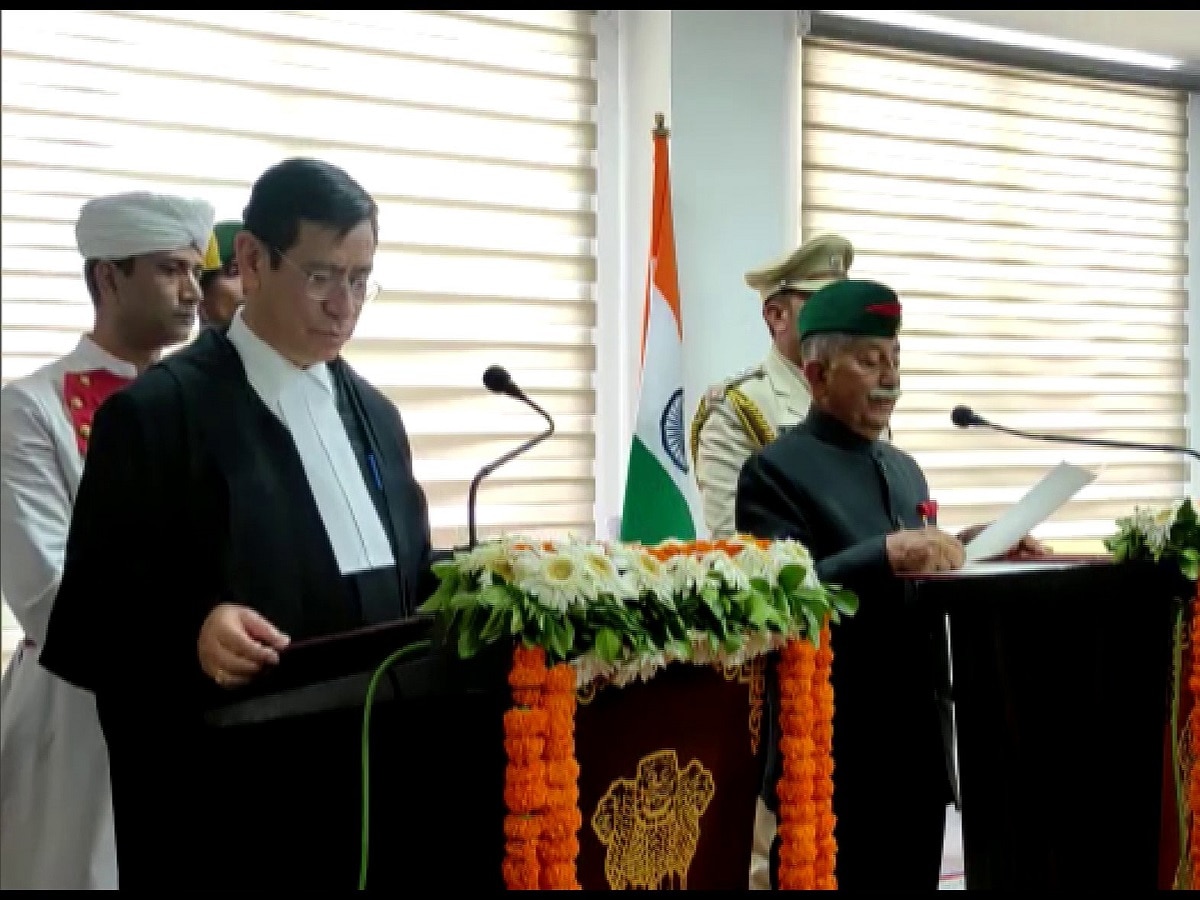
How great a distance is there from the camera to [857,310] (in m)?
2.28

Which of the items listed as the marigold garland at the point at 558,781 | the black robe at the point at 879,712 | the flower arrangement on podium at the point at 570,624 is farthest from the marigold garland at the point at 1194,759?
the marigold garland at the point at 558,781

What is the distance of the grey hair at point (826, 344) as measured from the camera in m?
2.28

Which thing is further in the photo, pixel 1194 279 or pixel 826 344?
pixel 1194 279

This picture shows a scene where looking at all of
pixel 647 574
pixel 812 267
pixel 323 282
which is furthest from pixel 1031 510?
pixel 812 267

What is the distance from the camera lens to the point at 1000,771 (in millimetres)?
1922

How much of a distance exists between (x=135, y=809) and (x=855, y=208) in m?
3.50

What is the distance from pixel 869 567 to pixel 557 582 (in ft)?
2.76

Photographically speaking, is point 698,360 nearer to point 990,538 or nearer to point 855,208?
point 855,208

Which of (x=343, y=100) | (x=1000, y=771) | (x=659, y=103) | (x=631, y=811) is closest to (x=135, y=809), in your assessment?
(x=631, y=811)

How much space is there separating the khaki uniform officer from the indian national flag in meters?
0.49

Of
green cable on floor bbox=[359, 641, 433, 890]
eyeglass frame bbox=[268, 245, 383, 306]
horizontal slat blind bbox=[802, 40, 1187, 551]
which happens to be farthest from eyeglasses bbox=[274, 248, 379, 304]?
horizontal slat blind bbox=[802, 40, 1187, 551]

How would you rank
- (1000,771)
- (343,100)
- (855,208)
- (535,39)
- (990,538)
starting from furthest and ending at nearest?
(855,208), (535,39), (343,100), (990,538), (1000,771)

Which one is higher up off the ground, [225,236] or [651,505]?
[225,236]

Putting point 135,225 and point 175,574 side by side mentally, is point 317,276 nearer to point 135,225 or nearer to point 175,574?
point 175,574
